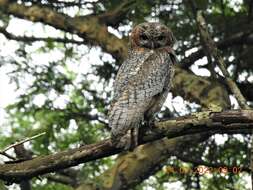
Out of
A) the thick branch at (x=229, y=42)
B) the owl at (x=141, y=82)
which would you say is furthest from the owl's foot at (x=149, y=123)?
the thick branch at (x=229, y=42)

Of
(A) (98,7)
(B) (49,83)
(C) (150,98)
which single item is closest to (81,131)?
(B) (49,83)

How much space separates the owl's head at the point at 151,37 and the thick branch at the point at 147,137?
2.10m

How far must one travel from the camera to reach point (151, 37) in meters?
6.00

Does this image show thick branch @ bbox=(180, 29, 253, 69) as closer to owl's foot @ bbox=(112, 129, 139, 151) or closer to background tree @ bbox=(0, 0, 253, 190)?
background tree @ bbox=(0, 0, 253, 190)

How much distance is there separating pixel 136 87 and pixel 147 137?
1.12 meters

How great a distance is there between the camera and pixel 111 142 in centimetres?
395

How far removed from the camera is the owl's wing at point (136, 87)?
446cm

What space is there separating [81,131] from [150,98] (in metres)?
2.76

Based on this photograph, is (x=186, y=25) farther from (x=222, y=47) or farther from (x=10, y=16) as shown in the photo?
(x=10, y=16)

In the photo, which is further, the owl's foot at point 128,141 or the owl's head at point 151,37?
the owl's head at point 151,37

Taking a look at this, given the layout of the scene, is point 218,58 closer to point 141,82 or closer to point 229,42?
point 141,82
